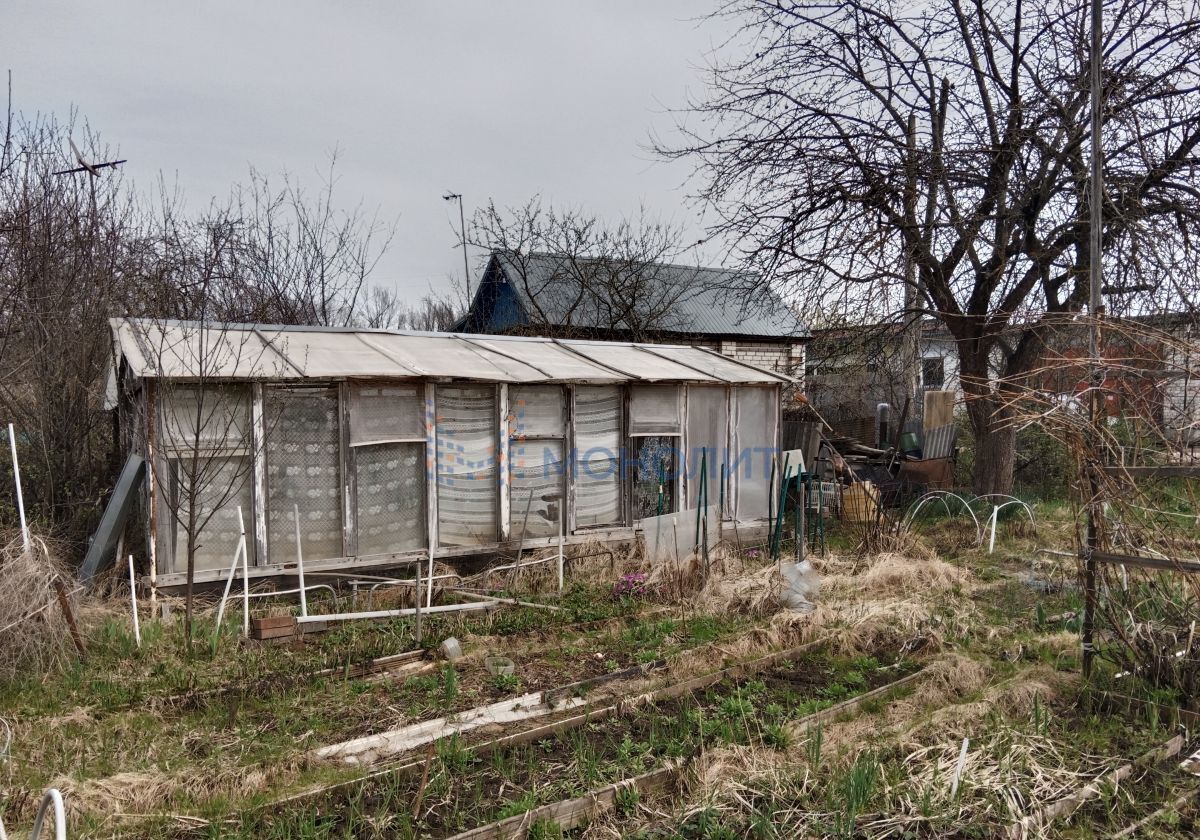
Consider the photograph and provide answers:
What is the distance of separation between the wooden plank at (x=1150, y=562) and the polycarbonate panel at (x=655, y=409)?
5.95m

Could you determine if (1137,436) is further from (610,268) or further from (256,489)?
(610,268)

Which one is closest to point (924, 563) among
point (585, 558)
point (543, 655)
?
point (585, 558)

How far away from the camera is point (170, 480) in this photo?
6777 millimetres

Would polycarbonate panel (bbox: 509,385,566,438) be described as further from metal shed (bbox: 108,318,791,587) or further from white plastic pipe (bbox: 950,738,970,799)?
white plastic pipe (bbox: 950,738,970,799)

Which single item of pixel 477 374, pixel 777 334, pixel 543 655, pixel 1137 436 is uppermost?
pixel 777 334

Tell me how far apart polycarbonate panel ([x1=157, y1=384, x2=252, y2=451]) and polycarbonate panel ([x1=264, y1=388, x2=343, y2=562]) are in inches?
9.2

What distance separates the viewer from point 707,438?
430 inches

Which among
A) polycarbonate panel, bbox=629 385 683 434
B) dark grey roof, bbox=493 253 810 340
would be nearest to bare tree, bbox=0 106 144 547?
polycarbonate panel, bbox=629 385 683 434

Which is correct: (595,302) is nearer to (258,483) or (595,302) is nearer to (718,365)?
(718,365)

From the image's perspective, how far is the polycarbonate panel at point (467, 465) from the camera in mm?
8617

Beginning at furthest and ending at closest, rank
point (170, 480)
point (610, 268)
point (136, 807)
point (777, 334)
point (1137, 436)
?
1. point (777, 334)
2. point (610, 268)
3. point (170, 480)
4. point (1137, 436)
5. point (136, 807)

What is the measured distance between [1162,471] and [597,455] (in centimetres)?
631

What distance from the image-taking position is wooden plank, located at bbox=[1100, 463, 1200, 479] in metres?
4.45

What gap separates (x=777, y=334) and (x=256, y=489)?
19.0 m
